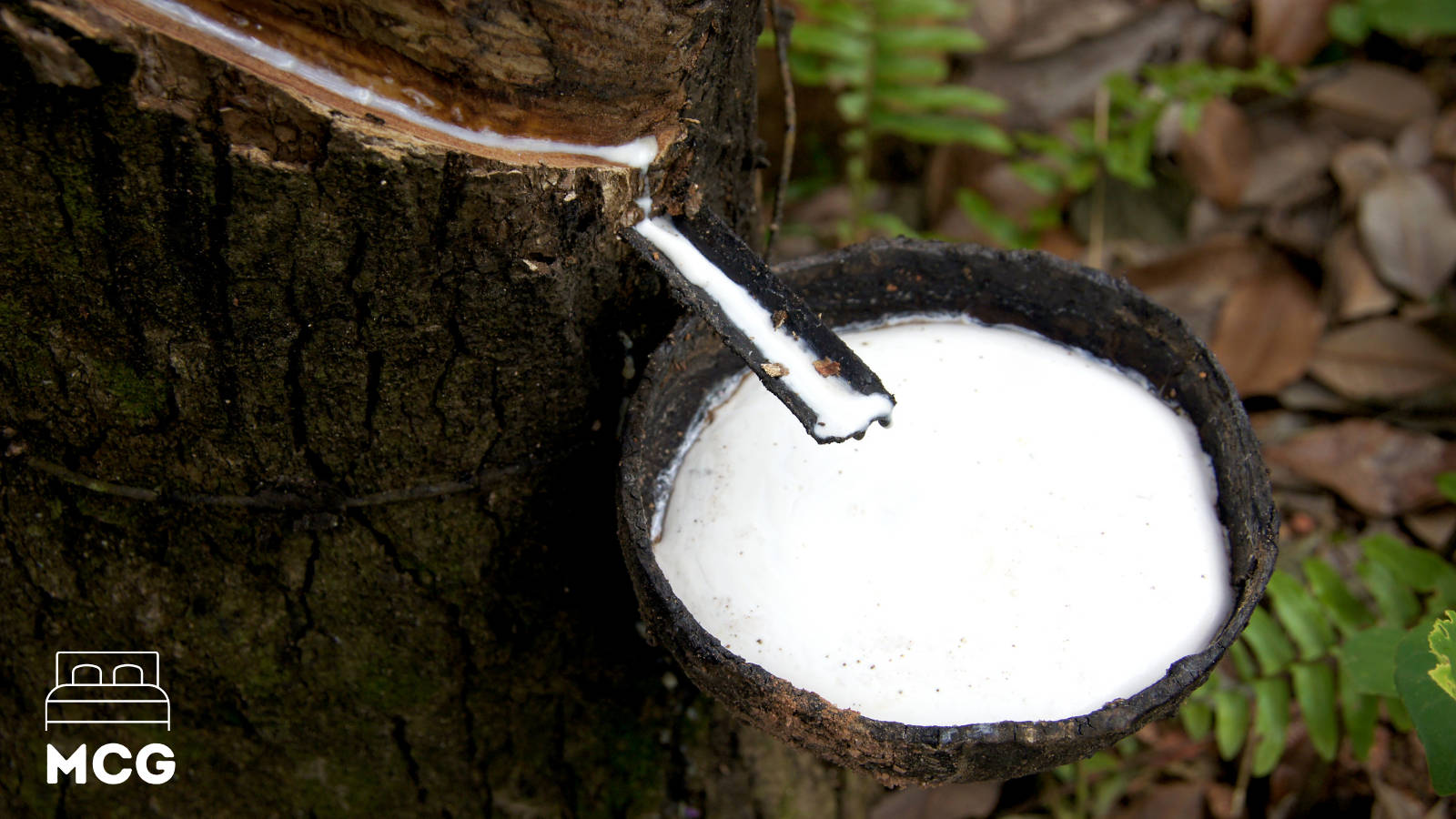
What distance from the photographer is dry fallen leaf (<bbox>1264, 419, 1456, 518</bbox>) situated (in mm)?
2959

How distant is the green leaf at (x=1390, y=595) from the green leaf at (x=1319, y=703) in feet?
0.58

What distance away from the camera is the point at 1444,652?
146 centimetres

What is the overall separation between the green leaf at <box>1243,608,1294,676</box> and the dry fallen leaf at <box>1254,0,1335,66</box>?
7.44 ft

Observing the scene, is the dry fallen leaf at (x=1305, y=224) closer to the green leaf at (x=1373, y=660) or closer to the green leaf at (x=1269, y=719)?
the green leaf at (x=1269, y=719)

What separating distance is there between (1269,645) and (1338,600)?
7.0 inches

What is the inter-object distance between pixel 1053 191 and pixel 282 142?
102 inches

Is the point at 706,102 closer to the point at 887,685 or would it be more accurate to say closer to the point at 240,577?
the point at 887,685

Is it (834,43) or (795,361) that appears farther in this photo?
(834,43)

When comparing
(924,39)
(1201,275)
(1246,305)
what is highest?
(924,39)

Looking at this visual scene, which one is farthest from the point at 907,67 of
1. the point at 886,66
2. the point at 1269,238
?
the point at 1269,238

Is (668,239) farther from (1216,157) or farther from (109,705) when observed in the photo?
(1216,157)

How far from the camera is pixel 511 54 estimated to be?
130 centimetres

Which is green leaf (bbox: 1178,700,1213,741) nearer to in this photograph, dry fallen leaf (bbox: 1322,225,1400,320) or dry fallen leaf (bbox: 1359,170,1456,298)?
dry fallen leaf (bbox: 1322,225,1400,320)

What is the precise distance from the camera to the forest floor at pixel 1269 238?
2.68m
